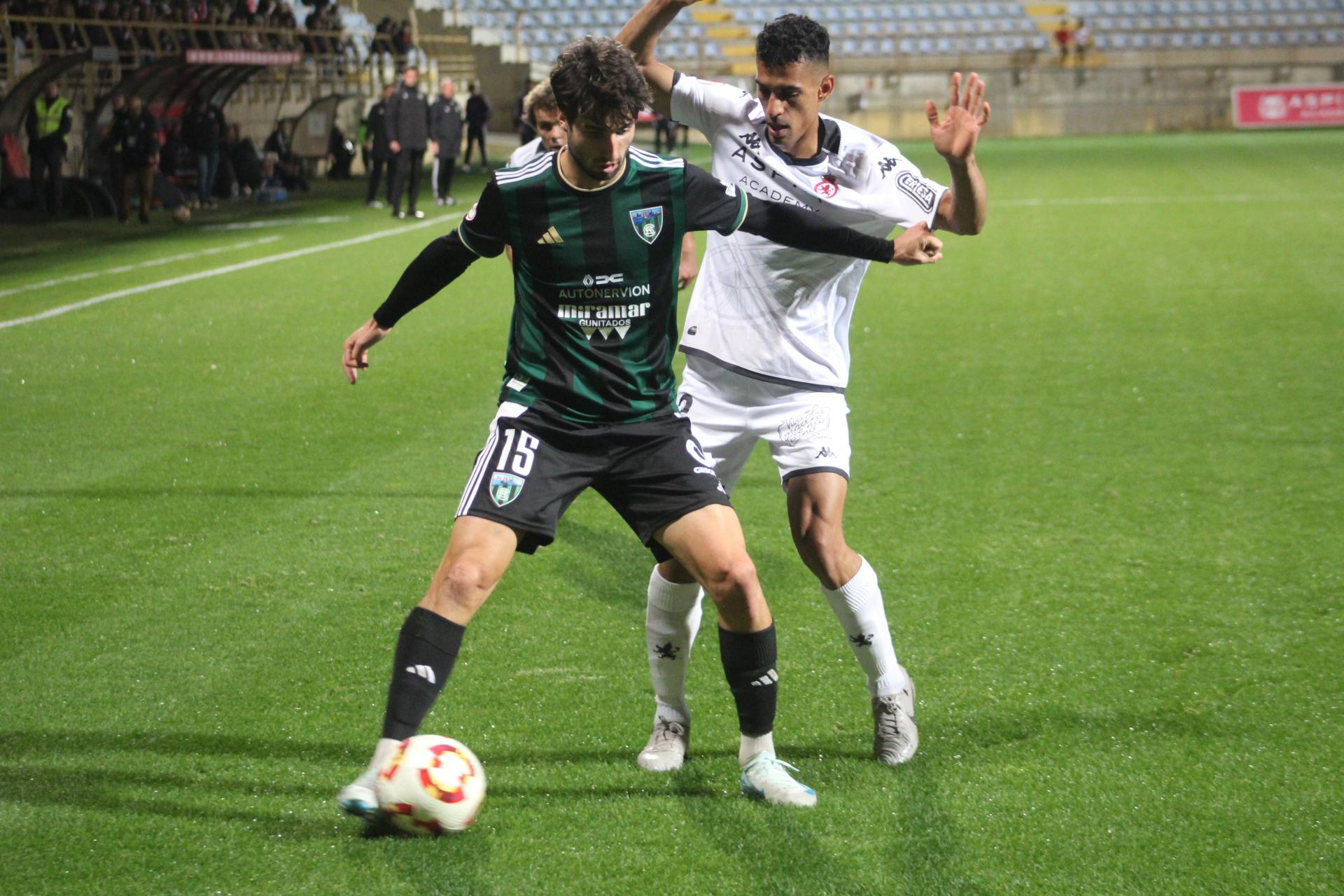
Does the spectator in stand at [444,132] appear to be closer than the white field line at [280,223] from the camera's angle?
No

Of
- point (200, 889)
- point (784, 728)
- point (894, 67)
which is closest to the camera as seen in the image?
point (200, 889)

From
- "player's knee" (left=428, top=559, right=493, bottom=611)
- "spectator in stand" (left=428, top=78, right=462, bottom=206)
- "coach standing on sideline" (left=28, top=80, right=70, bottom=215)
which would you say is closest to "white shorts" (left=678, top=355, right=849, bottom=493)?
"player's knee" (left=428, top=559, right=493, bottom=611)

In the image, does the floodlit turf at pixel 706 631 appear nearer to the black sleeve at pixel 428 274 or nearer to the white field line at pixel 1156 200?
the black sleeve at pixel 428 274

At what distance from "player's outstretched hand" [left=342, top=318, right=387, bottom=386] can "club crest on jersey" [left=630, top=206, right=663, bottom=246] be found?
30.3 inches

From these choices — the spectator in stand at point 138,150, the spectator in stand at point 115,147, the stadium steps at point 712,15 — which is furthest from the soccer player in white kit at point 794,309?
the stadium steps at point 712,15

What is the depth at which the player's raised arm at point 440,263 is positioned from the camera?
3.66 meters

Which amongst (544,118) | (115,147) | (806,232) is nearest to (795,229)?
(806,232)

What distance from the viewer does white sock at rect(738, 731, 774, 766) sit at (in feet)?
12.6

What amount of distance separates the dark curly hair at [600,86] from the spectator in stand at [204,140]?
20.1 meters

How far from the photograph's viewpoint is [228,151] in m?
24.0

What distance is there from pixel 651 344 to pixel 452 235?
0.61 m

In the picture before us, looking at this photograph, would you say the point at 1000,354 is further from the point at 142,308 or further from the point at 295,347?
the point at 142,308

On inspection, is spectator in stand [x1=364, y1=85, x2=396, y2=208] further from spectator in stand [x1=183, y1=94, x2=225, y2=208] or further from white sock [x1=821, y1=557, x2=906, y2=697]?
white sock [x1=821, y1=557, x2=906, y2=697]

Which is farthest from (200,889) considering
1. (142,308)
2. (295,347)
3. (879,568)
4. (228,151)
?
(228,151)
